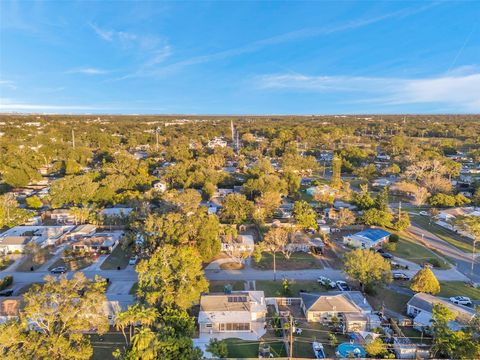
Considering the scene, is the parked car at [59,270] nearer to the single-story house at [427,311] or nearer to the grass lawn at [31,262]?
the grass lawn at [31,262]

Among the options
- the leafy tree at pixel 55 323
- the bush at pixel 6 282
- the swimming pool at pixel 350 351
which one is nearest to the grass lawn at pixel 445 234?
the swimming pool at pixel 350 351

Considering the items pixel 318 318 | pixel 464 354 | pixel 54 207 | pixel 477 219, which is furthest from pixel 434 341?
pixel 54 207

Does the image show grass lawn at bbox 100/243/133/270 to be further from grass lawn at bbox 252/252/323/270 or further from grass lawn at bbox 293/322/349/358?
grass lawn at bbox 293/322/349/358

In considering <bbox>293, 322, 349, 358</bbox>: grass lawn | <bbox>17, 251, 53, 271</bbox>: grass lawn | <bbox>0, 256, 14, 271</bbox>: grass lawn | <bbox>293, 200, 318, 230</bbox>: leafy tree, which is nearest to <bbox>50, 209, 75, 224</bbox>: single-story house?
<bbox>17, 251, 53, 271</bbox>: grass lawn

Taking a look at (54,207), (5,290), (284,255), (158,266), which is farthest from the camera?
(54,207)

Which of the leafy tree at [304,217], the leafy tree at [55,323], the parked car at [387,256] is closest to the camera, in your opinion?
the leafy tree at [55,323]

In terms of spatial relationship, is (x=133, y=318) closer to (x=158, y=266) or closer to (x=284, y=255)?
(x=158, y=266)
